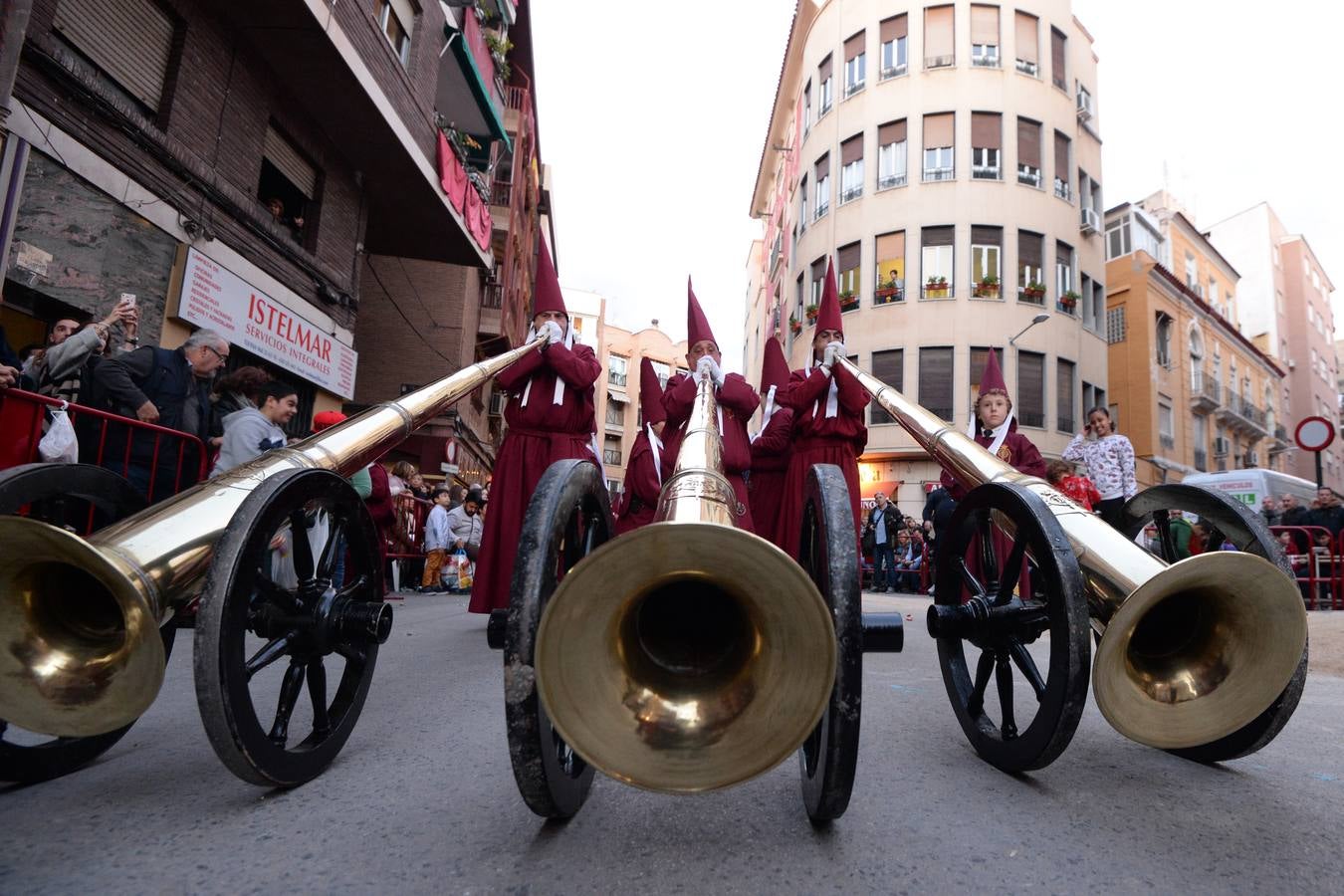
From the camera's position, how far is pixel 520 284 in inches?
1234

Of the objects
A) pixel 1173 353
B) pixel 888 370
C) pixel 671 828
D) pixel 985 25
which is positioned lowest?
pixel 671 828

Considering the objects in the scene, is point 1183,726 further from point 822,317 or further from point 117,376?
point 117,376

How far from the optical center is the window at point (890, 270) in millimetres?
23906

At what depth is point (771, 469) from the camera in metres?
6.54

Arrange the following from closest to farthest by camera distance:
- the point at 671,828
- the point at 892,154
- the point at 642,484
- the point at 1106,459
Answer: the point at 671,828 < the point at 642,484 < the point at 1106,459 < the point at 892,154

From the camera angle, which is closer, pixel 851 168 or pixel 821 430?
pixel 821 430

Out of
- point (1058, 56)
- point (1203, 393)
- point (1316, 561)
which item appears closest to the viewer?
point (1316, 561)

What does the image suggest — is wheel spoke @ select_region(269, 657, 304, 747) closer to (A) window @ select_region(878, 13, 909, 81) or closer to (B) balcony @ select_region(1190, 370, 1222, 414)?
(A) window @ select_region(878, 13, 909, 81)

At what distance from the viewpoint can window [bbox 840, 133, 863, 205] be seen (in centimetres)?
2562

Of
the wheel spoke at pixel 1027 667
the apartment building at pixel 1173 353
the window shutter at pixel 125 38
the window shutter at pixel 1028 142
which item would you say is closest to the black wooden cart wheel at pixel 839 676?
the wheel spoke at pixel 1027 667

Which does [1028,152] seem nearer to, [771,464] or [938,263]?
[938,263]

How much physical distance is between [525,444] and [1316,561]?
9.46 metres

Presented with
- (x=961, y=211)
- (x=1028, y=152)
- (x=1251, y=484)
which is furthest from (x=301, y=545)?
(x=1028, y=152)

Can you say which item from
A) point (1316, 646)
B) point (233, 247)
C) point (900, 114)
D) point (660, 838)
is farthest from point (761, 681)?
point (900, 114)
